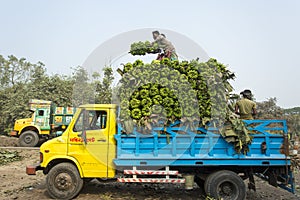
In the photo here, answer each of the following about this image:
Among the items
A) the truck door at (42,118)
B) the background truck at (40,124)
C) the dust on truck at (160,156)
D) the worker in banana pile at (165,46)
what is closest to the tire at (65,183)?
the dust on truck at (160,156)

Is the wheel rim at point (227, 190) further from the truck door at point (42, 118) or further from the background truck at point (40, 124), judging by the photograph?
the truck door at point (42, 118)

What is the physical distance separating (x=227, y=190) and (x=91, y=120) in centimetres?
330

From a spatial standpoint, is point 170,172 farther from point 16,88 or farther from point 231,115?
point 16,88

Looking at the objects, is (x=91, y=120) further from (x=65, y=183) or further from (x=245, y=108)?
(x=245, y=108)

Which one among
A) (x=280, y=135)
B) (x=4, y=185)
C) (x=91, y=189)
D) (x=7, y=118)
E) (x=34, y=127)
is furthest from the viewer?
(x=7, y=118)

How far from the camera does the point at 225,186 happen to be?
5258 mm

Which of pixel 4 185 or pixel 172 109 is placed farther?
pixel 4 185

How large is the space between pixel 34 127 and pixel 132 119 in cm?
1065

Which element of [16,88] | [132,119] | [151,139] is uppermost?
[16,88]

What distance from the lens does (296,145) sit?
5.35 meters

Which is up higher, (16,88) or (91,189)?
(16,88)

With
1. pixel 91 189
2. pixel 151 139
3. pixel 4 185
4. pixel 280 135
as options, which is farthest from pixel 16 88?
pixel 280 135

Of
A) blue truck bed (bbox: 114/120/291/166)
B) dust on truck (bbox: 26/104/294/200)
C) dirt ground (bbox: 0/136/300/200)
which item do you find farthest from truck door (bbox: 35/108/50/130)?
blue truck bed (bbox: 114/120/291/166)

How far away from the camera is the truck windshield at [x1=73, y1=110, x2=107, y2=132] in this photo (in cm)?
540
